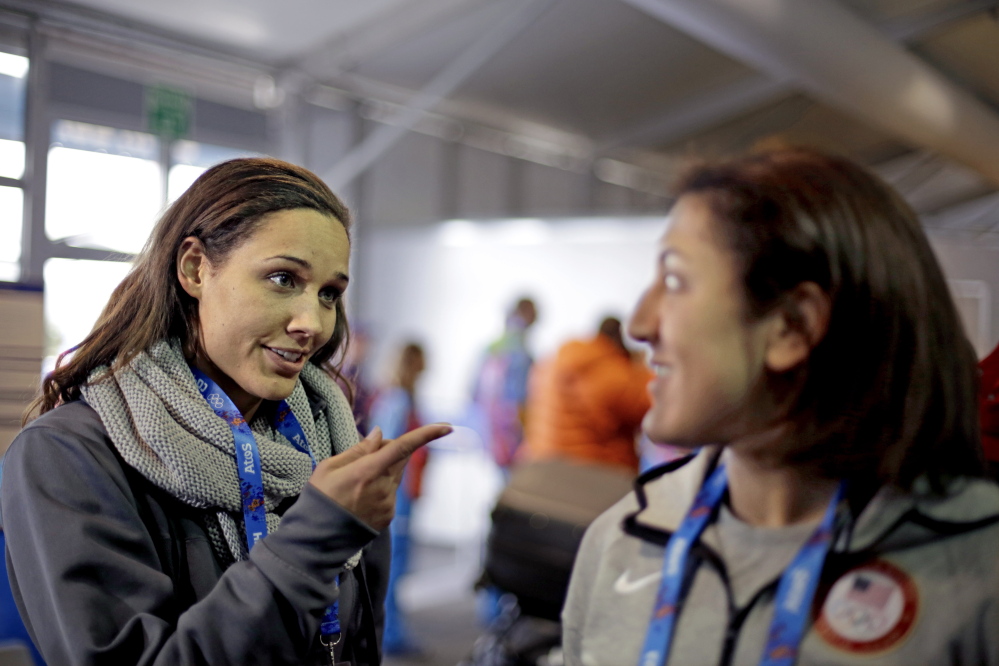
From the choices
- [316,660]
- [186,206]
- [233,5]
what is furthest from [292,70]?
[316,660]

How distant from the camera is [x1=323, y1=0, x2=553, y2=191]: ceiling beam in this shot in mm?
4867

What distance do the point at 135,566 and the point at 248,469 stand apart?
170 millimetres

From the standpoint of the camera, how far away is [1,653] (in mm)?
2045

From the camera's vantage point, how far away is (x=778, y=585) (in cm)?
68

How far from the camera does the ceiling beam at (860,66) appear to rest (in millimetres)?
3174

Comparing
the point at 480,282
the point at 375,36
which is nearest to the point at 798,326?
the point at 375,36

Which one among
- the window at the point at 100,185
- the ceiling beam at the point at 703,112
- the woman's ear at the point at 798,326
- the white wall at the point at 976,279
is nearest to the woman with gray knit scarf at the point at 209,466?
the woman's ear at the point at 798,326

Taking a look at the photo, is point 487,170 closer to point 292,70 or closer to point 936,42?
point 292,70

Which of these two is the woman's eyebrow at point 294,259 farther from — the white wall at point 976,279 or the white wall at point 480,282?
the white wall at point 480,282

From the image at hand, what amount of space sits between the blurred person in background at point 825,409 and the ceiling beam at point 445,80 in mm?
4476

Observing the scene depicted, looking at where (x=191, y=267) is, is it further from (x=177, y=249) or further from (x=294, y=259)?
(x=294, y=259)

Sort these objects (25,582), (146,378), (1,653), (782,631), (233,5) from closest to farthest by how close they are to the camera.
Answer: (782,631) < (25,582) < (146,378) < (1,653) < (233,5)

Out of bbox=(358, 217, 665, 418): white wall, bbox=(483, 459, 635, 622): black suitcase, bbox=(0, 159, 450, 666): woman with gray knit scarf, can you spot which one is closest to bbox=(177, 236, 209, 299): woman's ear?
bbox=(0, 159, 450, 666): woman with gray knit scarf

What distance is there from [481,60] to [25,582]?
14.7ft
